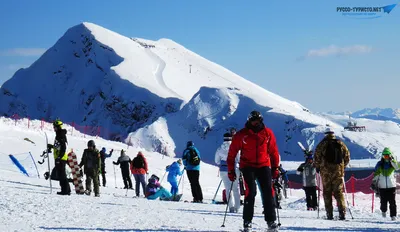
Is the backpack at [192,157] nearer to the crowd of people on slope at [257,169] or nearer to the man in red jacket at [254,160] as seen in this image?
the crowd of people on slope at [257,169]

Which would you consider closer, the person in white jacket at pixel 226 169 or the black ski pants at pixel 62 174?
the person in white jacket at pixel 226 169

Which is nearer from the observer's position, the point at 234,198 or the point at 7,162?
the point at 234,198

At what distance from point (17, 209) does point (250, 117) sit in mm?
4641

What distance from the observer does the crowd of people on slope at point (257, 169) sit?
8.24 m

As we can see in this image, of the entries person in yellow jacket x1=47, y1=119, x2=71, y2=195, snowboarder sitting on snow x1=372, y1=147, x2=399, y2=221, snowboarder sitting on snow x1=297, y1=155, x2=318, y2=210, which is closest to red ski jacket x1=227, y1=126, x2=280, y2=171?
snowboarder sitting on snow x1=372, y1=147, x2=399, y2=221

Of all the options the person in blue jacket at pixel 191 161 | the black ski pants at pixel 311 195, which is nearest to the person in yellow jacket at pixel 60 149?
the person in blue jacket at pixel 191 161

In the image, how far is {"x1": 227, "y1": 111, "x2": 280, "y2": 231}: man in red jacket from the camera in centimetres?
820

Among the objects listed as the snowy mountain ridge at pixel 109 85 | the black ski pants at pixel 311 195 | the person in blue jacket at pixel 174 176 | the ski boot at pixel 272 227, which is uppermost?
the snowy mountain ridge at pixel 109 85

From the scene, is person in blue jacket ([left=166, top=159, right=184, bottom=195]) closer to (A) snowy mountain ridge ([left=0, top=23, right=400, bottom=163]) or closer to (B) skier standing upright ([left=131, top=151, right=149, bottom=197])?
(B) skier standing upright ([left=131, top=151, right=149, bottom=197])

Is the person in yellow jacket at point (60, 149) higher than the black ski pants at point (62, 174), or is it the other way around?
the person in yellow jacket at point (60, 149)

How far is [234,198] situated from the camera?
12227 millimetres

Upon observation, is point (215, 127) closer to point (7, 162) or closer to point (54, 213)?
point (7, 162)

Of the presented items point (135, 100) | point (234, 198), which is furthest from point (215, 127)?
point (234, 198)

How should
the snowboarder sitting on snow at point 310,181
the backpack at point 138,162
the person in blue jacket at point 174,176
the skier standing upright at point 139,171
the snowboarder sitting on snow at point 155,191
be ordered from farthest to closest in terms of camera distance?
the backpack at point 138,162
the skier standing upright at point 139,171
the person in blue jacket at point 174,176
the snowboarder sitting on snow at point 155,191
the snowboarder sitting on snow at point 310,181
